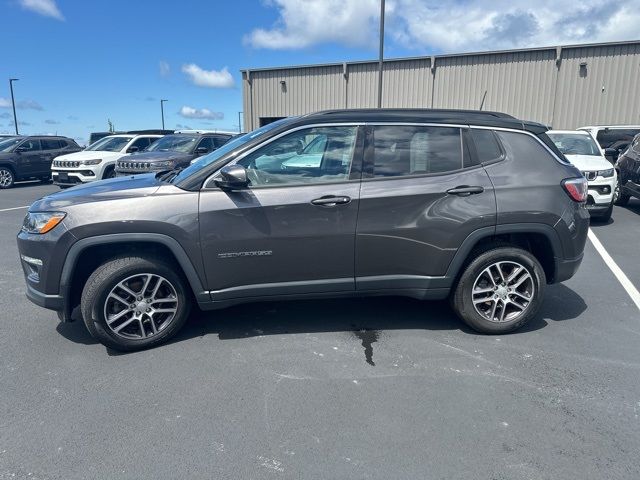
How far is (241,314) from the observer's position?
14.5 feet

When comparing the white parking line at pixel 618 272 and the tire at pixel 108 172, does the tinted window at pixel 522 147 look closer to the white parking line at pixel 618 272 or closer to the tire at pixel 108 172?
the white parking line at pixel 618 272

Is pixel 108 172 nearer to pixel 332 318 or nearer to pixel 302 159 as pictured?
pixel 332 318

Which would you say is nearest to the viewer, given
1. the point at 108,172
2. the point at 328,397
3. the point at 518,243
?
the point at 328,397

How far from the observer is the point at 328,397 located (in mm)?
3084

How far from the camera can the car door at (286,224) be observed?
355 centimetres

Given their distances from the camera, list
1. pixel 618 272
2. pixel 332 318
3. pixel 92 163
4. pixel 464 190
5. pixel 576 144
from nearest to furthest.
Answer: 1. pixel 464 190
2. pixel 332 318
3. pixel 618 272
4. pixel 576 144
5. pixel 92 163

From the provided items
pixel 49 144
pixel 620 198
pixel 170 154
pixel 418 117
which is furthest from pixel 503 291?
pixel 49 144

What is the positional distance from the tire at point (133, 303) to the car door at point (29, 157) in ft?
49.9

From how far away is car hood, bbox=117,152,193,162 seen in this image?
1103 cm

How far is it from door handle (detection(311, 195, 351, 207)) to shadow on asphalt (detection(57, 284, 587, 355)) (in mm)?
1149

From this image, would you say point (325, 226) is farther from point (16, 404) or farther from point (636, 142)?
point (636, 142)

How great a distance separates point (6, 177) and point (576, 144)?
1676 cm

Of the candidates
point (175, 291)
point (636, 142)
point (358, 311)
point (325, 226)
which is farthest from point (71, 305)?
point (636, 142)

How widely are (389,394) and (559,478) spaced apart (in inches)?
41.7
